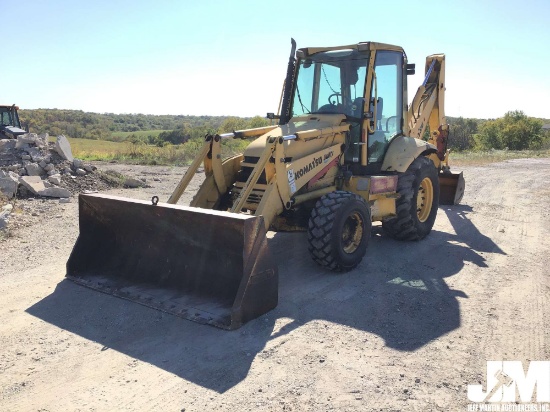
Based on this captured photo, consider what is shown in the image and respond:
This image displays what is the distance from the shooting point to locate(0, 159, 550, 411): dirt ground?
347 cm

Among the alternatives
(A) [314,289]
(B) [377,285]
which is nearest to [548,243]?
(B) [377,285]

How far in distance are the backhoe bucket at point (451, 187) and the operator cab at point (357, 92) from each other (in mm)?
3533

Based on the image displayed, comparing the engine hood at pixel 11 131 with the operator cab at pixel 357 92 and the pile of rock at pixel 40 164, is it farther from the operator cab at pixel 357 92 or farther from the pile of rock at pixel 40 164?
the operator cab at pixel 357 92

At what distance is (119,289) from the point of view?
17.2 feet

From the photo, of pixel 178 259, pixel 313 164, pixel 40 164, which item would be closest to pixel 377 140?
pixel 313 164

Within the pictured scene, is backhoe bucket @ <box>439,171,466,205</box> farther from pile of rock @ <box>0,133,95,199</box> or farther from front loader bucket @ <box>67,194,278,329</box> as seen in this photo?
pile of rock @ <box>0,133,95,199</box>

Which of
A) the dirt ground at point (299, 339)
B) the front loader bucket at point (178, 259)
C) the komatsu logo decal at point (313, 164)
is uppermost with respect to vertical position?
the komatsu logo decal at point (313, 164)

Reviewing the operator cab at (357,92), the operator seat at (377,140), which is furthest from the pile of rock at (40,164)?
the operator seat at (377,140)

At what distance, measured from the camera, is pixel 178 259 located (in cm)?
520

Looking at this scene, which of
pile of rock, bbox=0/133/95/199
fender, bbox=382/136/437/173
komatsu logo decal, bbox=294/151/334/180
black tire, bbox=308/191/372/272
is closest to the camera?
black tire, bbox=308/191/372/272

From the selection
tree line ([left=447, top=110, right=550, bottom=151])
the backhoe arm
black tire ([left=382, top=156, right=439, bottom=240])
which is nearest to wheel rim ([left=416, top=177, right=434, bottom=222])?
black tire ([left=382, top=156, right=439, bottom=240])

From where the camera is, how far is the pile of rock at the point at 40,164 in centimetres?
1116

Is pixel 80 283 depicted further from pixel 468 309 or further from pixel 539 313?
pixel 539 313

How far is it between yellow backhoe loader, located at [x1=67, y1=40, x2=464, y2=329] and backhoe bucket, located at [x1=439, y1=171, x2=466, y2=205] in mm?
2584
